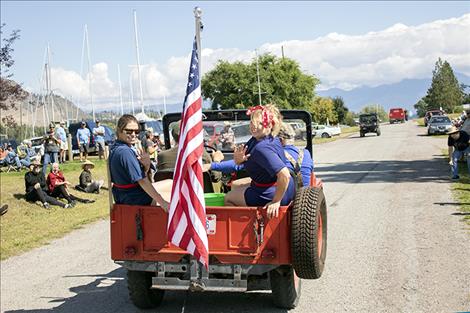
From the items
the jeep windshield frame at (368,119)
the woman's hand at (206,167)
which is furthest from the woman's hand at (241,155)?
the jeep windshield frame at (368,119)

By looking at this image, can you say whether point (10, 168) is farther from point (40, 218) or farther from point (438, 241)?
point (438, 241)

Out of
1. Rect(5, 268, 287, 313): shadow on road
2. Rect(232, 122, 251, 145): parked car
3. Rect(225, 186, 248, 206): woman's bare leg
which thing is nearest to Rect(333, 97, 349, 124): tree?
Rect(232, 122, 251, 145): parked car

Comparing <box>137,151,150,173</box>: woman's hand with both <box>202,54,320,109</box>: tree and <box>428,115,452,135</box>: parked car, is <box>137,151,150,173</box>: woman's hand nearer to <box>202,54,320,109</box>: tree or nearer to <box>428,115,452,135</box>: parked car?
<box>428,115,452,135</box>: parked car

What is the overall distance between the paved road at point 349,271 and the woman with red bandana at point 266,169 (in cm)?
122

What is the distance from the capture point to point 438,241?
8.18 metres

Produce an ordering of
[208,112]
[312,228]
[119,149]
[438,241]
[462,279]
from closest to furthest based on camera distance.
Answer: [312,228] < [119,149] < [462,279] < [208,112] < [438,241]

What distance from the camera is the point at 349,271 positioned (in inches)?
274

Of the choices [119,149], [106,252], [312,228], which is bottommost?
[106,252]

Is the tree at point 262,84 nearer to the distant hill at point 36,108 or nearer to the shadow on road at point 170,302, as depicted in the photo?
the distant hill at point 36,108

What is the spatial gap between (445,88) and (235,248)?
360 feet

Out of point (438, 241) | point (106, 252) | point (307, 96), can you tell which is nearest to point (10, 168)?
point (106, 252)

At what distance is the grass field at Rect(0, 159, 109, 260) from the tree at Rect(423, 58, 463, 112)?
329 ft

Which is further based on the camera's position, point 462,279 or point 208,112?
point 208,112

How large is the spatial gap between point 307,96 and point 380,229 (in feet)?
201
